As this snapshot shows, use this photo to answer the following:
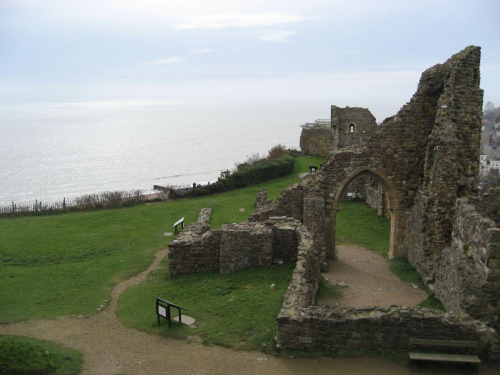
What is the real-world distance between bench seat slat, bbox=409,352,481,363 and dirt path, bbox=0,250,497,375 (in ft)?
1.12

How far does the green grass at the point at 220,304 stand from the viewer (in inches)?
454

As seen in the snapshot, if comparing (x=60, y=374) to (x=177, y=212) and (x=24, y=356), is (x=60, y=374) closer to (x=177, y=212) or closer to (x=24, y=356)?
(x=24, y=356)

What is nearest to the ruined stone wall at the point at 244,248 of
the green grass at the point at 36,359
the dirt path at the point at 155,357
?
the dirt path at the point at 155,357

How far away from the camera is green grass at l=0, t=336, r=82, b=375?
1009 centimetres

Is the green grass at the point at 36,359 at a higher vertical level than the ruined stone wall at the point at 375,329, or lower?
lower

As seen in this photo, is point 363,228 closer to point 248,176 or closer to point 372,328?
point 372,328

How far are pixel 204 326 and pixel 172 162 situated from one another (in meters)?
55.8

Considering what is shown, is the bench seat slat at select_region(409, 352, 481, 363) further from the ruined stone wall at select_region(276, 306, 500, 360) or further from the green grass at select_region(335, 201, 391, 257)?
the green grass at select_region(335, 201, 391, 257)

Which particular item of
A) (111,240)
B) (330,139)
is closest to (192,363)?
(111,240)

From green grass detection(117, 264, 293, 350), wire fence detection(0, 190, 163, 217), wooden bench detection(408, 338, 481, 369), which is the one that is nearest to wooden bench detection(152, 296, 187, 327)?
green grass detection(117, 264, 293, 350)

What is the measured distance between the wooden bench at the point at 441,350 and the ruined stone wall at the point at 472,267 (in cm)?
152

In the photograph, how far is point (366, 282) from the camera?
1622 centimetres

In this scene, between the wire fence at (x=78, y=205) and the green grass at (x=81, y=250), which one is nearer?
the green grass at (x=81, y=250)

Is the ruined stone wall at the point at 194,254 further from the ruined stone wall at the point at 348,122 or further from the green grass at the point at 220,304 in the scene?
the ruined stone wall at the point at 348,122
